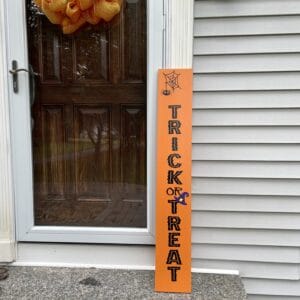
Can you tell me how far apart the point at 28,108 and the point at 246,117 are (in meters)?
1.18

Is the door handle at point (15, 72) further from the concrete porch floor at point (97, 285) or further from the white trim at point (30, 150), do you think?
the concrete porch floor at point (97, 285)

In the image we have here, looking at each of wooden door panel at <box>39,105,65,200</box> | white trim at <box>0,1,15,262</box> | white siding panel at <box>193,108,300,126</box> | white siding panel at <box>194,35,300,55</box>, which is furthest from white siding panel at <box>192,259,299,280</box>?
white siding panel at <box>194,35,300,55</box>

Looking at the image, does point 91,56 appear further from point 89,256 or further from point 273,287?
point 273,287

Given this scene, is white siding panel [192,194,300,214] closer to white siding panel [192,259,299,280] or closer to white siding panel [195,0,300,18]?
white siding panel [192,259,299,280]

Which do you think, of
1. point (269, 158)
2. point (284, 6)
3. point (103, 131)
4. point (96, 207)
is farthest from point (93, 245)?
point (284, 6)

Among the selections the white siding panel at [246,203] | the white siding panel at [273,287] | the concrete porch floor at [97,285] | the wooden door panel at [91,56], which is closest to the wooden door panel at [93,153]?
the wooden door panel at [91,56]

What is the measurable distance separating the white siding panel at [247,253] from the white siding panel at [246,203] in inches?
8.5

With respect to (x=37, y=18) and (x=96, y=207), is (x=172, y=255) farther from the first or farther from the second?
(x=37, y=18)

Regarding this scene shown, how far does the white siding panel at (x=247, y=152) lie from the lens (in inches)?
74.8

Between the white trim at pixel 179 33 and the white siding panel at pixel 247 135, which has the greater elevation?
the white trim at pixel 179 33

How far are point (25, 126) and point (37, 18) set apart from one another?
1.91ft

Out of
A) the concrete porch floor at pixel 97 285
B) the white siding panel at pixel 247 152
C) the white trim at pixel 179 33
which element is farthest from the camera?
the white siding panel at pixel 247 152

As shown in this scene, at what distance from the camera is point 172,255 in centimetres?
179

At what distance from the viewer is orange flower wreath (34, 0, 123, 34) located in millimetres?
1770
